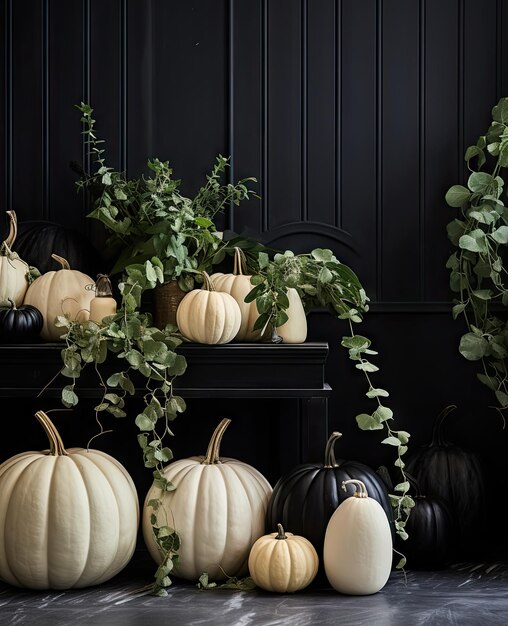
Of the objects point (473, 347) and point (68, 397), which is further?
point (473, 347)

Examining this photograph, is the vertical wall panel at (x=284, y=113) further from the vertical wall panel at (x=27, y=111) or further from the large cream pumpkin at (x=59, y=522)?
the large cream pumpkin at (x=59, y=522)

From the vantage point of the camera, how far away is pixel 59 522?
174cm

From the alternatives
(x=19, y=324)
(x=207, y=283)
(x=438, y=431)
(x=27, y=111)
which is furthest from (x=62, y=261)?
(x=438, y=431)

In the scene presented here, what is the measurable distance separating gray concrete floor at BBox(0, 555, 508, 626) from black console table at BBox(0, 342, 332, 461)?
1.53ft

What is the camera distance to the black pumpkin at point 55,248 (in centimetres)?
219

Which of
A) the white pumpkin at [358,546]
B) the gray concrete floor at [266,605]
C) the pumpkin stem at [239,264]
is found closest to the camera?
the gray concrete floor at [266,605]

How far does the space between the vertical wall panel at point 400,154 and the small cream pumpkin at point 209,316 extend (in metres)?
0.61

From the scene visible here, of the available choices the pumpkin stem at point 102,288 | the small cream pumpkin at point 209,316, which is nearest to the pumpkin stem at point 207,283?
the small cream pumpkin at point 209,316

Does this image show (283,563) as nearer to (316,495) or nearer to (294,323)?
(316,495)

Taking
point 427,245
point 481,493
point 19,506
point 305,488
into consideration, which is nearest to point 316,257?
point 427,245

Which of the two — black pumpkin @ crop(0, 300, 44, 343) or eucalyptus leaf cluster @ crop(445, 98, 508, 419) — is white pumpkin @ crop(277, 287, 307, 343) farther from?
black pumpkin @ crop(0, 300, 44, 343)

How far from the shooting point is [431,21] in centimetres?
233

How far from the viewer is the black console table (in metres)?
1.90

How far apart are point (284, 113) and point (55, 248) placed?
79 centimetres
